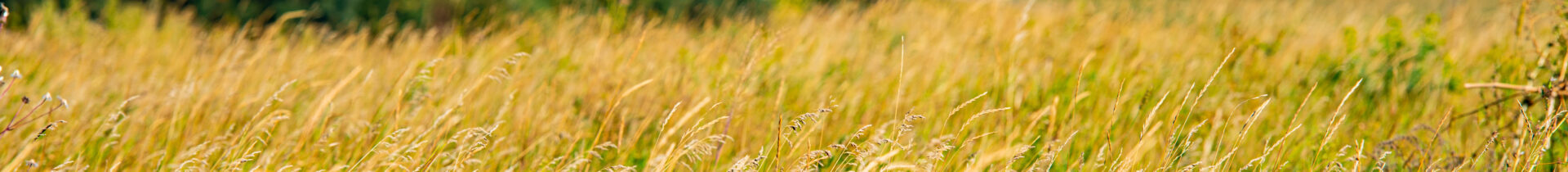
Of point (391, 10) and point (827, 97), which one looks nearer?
point (827, 97)

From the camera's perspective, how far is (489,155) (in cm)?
160

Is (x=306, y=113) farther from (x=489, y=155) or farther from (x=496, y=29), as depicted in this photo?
(x=496, y=29)

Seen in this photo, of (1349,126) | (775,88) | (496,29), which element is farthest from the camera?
(496,29)

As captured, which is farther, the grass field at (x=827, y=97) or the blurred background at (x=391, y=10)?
the blurred background at (x=391, y=10)

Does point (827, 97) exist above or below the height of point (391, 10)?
below

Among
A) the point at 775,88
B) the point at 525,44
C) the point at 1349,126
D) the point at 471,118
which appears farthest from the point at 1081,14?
the point at 471,118

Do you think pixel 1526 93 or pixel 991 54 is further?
pixel 991 54

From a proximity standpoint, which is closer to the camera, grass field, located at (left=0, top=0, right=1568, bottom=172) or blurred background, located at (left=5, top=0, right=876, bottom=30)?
grass field, located at (left=0, top=0, right=1568, bottom=172)

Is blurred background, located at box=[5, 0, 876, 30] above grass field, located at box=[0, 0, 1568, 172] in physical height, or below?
above

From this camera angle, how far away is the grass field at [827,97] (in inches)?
56.2

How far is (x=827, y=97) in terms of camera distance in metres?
2.25

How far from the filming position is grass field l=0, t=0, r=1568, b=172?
143cm

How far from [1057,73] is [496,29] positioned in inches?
121

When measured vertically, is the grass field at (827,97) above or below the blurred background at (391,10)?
below
